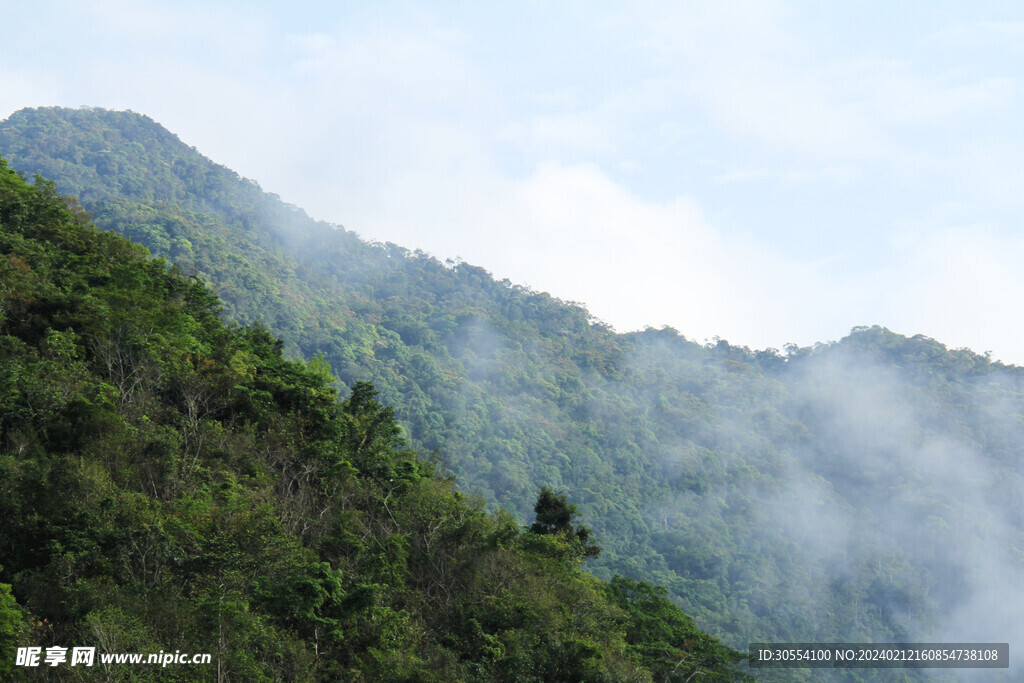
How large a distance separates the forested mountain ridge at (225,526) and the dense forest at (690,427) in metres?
23.1

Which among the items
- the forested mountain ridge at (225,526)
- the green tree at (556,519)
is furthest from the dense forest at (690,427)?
the forested mountain ridge at (225,526)

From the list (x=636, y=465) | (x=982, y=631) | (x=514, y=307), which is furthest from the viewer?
(x=514, y=307)

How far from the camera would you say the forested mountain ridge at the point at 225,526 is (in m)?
12.8

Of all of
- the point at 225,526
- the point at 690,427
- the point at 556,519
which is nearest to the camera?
the point at 225,526

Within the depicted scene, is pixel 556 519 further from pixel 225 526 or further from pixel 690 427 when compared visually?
pixel 690 427

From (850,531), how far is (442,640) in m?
59.2

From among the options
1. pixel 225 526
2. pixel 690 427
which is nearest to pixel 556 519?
pixel 225 526

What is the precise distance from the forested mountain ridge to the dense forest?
2306 cm

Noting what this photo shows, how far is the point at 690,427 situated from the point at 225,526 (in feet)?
234

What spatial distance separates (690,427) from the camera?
82.1 metres

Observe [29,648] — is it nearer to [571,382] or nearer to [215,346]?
[215,346]

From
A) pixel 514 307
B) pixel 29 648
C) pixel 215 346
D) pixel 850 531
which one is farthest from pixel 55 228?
pixel 514 307

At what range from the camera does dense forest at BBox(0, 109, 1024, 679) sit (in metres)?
61.1

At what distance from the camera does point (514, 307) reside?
328 feet
